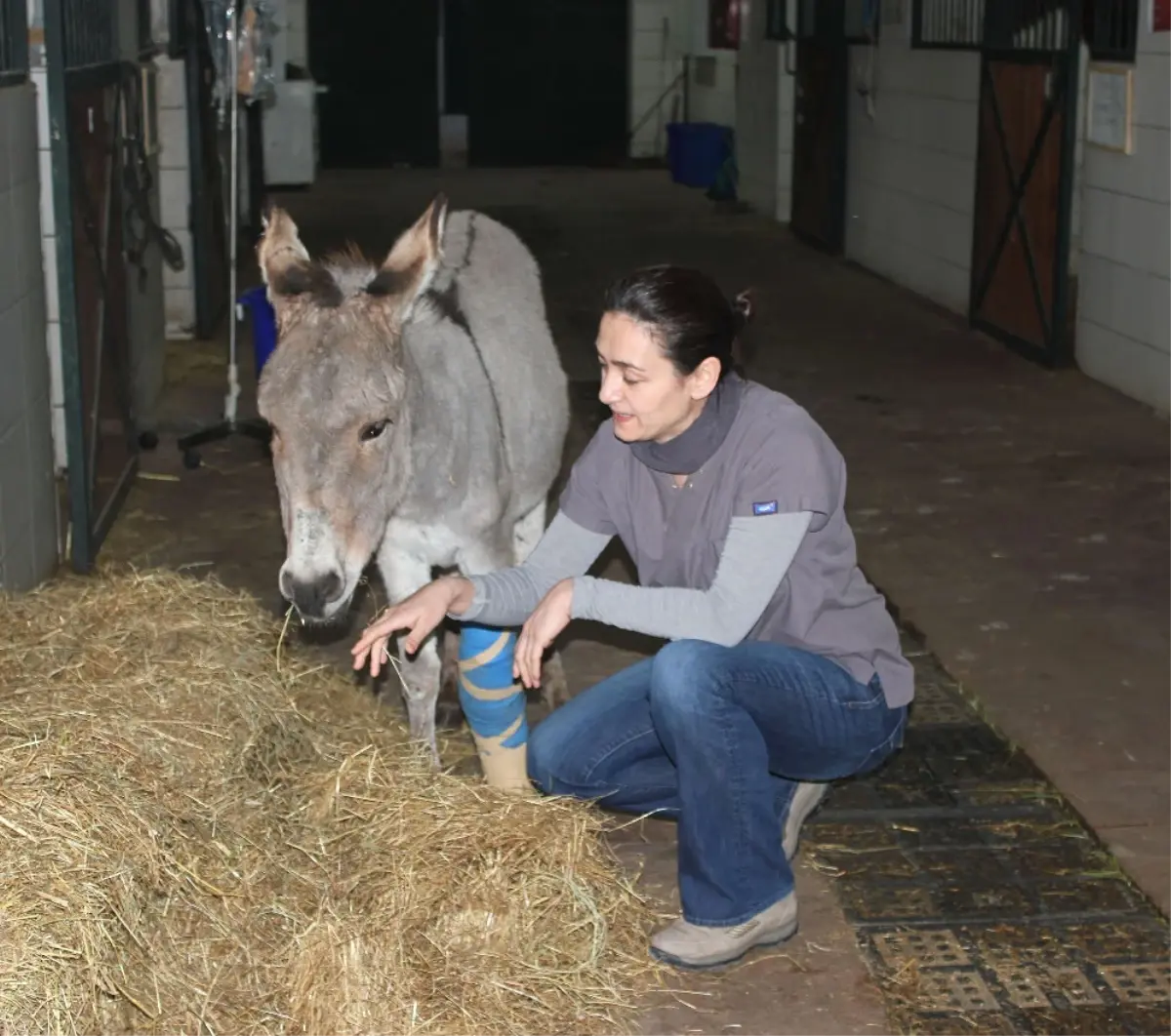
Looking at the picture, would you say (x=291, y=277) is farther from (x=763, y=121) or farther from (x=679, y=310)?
(x=763, y=121)

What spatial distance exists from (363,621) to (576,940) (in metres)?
2.53

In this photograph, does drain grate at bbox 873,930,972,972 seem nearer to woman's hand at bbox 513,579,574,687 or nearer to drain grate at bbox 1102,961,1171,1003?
drain grate at bbox 1102,961,1171,1003

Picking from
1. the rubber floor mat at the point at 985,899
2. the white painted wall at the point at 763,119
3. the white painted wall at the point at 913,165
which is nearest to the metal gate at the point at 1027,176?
the white painted wall at the point at 913,165

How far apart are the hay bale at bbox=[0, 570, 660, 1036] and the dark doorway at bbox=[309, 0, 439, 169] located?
19738 mm

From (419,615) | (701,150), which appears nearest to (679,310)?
(419,615)

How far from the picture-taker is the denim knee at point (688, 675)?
11.4ft

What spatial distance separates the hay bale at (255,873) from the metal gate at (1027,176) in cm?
679

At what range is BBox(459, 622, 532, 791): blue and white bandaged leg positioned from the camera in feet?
13.6

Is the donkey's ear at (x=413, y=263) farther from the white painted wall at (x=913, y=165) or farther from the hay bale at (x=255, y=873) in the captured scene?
the white painted wall at (x=913, y=165)

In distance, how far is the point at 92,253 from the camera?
6.73 metres

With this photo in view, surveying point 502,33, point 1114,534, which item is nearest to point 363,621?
point 1114,534

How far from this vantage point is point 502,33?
23.4m

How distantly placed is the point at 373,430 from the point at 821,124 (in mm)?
11901

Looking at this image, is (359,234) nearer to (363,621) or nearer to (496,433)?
(363,621)
